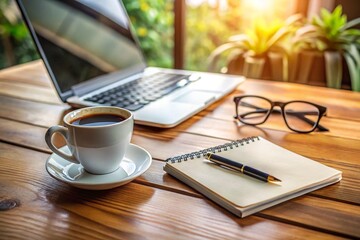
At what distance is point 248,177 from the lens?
559 millimetres

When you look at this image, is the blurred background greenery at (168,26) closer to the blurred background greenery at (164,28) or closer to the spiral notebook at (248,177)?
the blurred background greenery at (164,28)

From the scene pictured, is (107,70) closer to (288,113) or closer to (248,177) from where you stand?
(288,113)

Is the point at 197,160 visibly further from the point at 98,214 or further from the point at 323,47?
the point at 323,47

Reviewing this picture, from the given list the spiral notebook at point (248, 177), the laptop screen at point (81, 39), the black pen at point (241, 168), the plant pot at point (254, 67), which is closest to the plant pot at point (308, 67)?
the plant pot at point (254, 67)

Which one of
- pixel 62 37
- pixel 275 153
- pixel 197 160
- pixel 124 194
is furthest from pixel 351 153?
pixel 62 37

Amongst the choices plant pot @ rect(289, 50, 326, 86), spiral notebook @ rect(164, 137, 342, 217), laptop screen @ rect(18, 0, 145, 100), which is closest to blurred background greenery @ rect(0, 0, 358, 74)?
plant pot @ rect(289, 50, 326, 86)

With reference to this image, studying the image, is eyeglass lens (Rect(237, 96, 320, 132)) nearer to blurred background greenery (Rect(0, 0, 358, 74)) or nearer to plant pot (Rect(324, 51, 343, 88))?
plant pot (Rect(324, 51, 343, 88))

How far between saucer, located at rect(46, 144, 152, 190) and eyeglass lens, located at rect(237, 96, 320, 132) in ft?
1.03

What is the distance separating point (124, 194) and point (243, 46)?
3.89 feet

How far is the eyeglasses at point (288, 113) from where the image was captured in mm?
803

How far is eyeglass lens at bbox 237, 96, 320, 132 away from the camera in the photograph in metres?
0.82

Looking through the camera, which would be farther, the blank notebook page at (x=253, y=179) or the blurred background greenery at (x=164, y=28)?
the blurred background greenery at (x=164, y=28)

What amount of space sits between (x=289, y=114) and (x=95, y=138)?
0.53 metres

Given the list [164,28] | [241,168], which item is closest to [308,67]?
[241,168]
